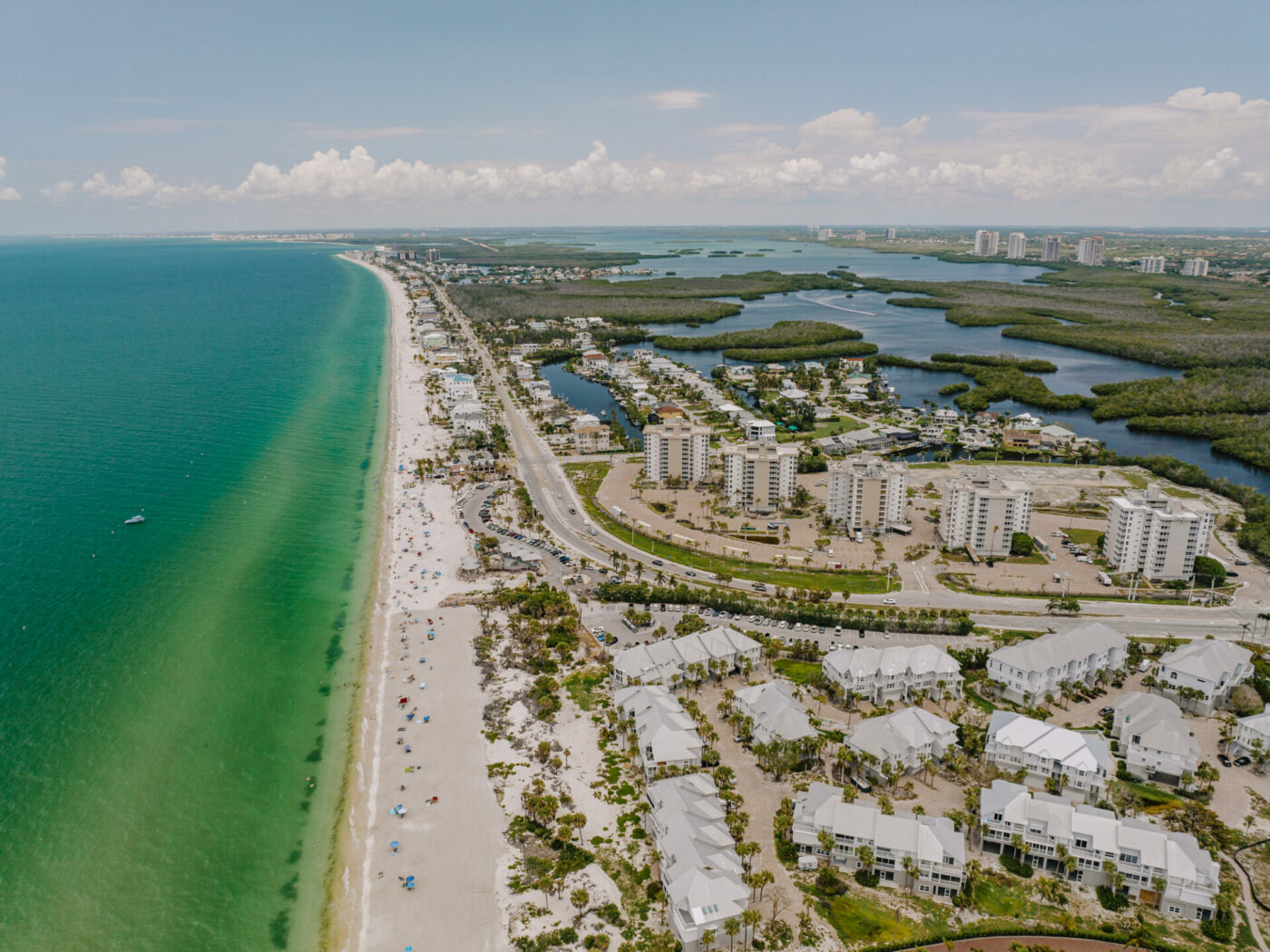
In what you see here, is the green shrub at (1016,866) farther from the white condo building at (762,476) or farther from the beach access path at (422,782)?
the white condo building at (762,476)

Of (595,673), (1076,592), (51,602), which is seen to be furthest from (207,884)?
(1076,592)

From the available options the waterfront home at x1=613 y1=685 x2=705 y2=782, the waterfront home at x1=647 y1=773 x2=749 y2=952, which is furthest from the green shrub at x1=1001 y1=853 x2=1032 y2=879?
the waterfront home at x1=613 y1=685 x2=705 y2=782

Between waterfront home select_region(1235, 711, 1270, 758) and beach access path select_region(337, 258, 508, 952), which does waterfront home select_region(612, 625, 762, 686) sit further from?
waterfront home select_region(1235, 711, 1270, 758)

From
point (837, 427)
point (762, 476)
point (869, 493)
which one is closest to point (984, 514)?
point (869, 493)

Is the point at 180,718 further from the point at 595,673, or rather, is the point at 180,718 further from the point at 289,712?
the point at 595,673

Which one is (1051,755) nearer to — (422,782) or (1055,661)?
(1055,661)

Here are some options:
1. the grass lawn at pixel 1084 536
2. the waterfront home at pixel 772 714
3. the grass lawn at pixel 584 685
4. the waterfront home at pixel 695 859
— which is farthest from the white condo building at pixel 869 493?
the waterfront home at pixel 695 859
